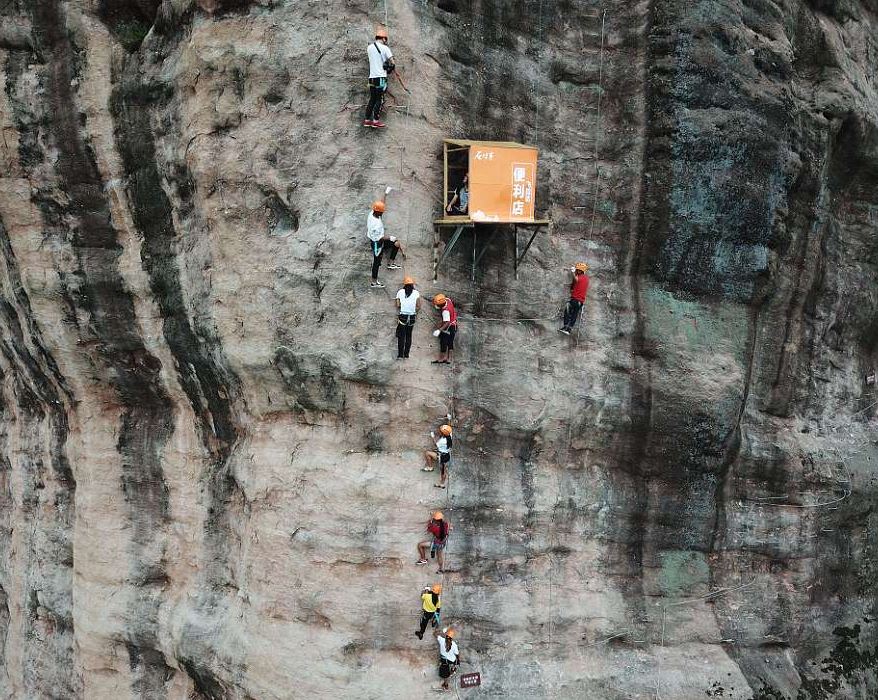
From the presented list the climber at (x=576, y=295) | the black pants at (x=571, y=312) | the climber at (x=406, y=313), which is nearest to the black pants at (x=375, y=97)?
the climber at (x=406, y=313)

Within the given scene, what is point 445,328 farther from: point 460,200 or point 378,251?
point 460,200

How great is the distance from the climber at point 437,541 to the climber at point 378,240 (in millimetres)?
4221

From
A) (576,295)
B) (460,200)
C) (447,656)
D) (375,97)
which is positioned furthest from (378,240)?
(447,656)

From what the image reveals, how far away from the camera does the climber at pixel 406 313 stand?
12.5 metres

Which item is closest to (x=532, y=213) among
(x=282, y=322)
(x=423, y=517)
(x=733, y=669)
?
(x=282, y=322)

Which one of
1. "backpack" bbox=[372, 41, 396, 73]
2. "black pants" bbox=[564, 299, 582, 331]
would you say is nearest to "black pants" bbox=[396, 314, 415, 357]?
"black pants" bbox=[564, 299, 582, 331]

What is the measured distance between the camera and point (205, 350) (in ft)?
46.1

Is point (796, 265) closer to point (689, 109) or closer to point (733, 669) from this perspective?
point (689, 109)

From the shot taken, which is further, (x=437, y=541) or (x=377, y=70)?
(x=437, y=541)

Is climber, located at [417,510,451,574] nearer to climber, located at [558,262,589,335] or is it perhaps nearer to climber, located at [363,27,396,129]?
climber, located at [558,262,589,335]

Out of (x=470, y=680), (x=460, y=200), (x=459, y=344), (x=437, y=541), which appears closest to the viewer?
(x=460, y=200)

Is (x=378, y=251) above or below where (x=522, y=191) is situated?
below

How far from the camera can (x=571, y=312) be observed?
45.3 feet

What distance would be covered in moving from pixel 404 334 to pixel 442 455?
224cm
